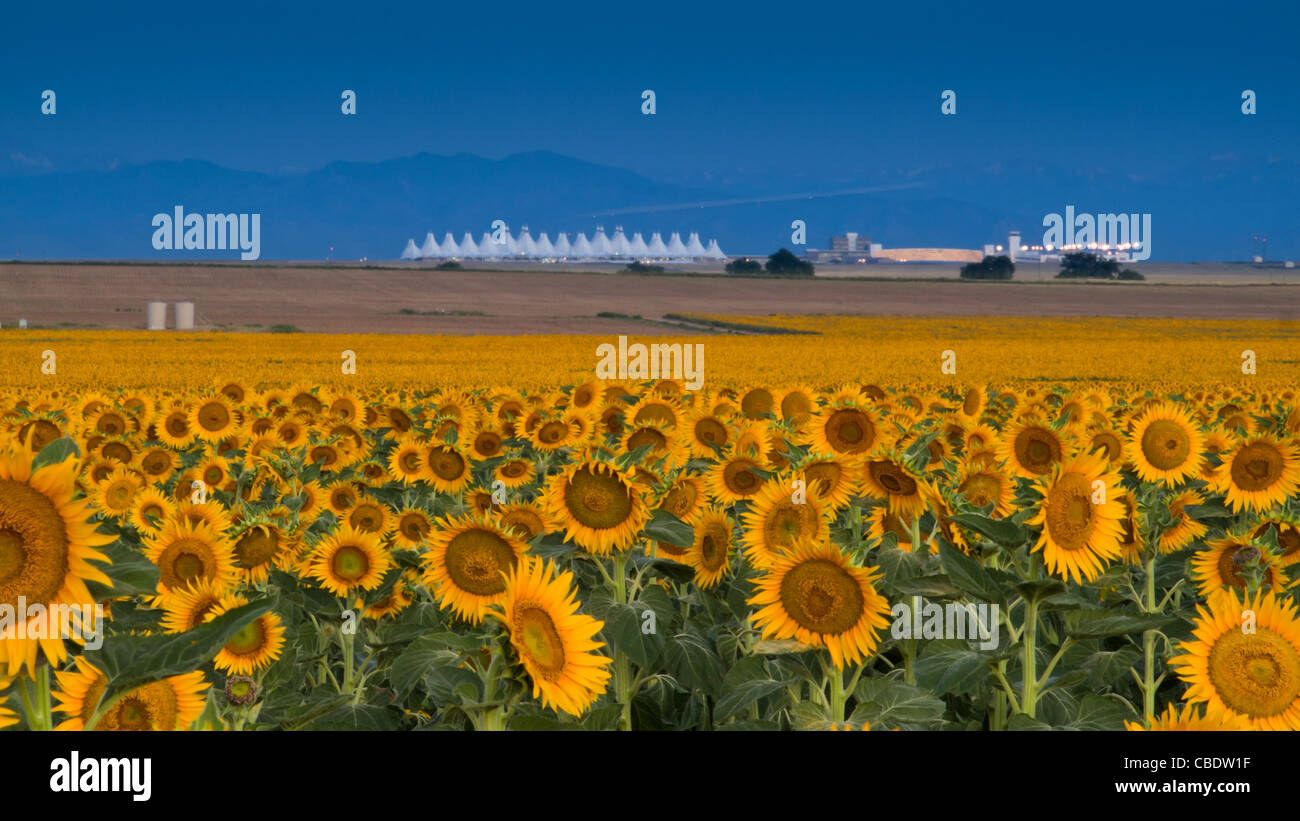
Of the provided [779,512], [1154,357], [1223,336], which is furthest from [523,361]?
[1223,336]

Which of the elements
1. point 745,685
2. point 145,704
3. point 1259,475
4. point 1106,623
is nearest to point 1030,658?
point 1106,623

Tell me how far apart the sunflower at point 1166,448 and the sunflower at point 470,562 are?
355 centimetres

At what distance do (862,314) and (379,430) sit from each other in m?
72.1

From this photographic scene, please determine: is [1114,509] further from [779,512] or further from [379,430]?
[379,430]

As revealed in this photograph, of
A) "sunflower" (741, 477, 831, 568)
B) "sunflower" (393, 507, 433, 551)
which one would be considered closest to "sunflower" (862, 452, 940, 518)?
"sunflower" (741, 477, 831, 568)

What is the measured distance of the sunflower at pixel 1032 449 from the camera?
4.52 metres

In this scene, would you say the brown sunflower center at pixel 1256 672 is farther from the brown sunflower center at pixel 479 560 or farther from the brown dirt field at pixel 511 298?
the brown dirt field at pixel 511 298

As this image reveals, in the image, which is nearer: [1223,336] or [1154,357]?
[1154,357]

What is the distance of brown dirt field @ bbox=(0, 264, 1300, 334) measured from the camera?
67.1m

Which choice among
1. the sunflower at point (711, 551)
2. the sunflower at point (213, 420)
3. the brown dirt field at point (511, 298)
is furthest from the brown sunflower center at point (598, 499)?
the brown dirt field at point (511, 298)

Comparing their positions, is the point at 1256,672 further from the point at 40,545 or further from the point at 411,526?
the point at 411,526

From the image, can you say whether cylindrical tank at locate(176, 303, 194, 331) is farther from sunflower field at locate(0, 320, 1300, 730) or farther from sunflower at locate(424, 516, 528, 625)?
sunflower at locate(424, 516, 528, 625)

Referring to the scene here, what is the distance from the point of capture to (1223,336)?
51.3 m
